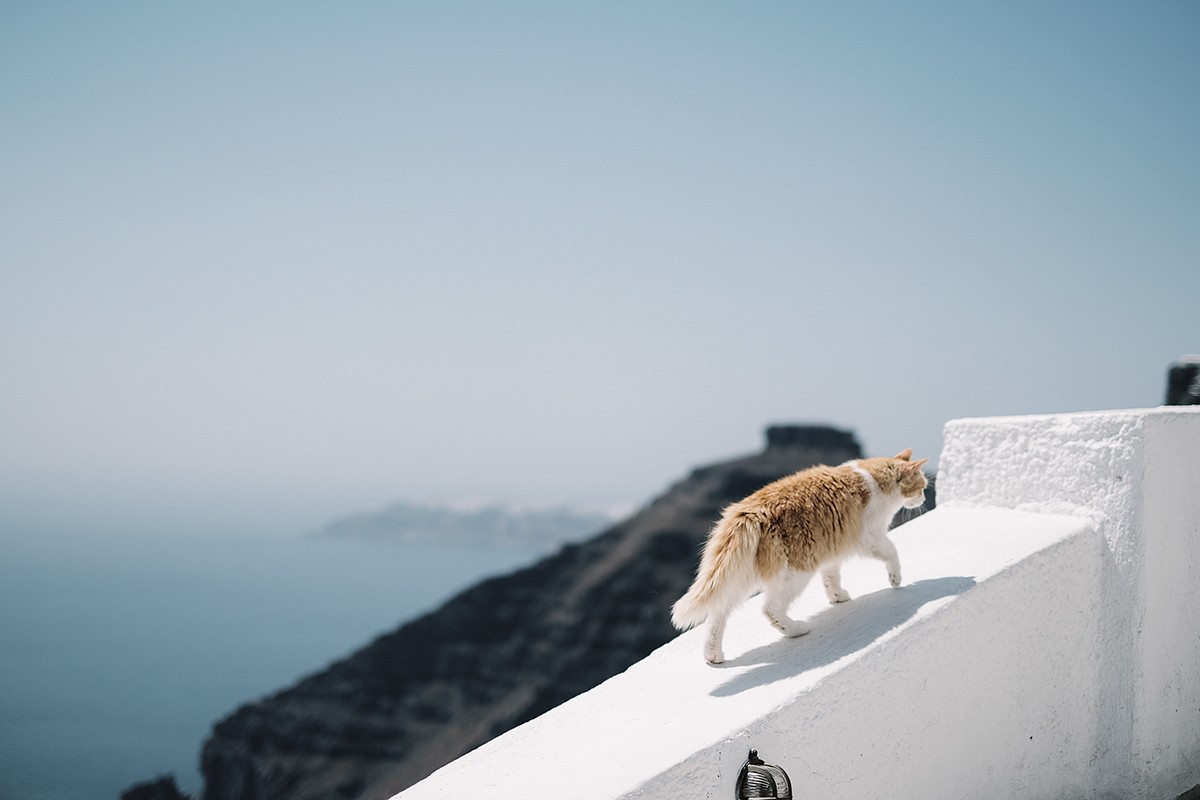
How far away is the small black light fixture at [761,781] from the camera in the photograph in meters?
1.79

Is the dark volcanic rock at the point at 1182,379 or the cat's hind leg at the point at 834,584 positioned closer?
the cat's hind leg at the point at 834,584

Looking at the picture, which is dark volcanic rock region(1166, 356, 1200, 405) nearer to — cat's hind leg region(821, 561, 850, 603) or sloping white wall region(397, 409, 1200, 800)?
sloping white wall region(397, 409, 1200, 800)

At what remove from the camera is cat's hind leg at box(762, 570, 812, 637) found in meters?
2.40

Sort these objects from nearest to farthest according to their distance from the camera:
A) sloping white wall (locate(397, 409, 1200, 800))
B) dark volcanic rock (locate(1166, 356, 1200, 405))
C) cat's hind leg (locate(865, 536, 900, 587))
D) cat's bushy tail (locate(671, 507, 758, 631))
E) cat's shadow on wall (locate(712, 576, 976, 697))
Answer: sloping white wall (locate(397, 409, 1200, 800))
cat's shadow on wall (locate(712, 576, 976, 697))
cat's bushy tail (locate(671, 507, 758, 631))
cat's hind leg (locate(865, 536, 900, 587))
dark volcanic rock (locate(1166, 356, 1200, 405))

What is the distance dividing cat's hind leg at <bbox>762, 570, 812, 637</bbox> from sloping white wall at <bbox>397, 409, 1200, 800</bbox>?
2.3 inches

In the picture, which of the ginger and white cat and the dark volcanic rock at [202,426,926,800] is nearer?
the ginger and white cat

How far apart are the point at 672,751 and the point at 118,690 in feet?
469

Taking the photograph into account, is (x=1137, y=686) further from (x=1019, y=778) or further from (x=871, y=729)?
(x=871, y=729)

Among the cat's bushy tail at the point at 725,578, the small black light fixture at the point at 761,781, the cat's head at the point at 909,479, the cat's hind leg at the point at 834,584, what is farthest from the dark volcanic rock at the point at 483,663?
the small black light fixture at the point at 761,781

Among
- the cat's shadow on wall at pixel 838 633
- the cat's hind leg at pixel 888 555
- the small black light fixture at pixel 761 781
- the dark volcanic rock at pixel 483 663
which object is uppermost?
the cat's hind leg at pixel 888 555

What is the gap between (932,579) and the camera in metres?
2.41

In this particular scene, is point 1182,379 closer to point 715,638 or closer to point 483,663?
point 715,638

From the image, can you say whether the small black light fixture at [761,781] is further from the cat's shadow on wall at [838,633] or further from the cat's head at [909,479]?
the cat's head at [909,479]

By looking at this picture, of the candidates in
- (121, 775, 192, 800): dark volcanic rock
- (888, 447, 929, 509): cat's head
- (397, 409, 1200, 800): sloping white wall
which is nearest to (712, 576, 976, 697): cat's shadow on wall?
(397, 409, 1200, 800): sloping white wall
